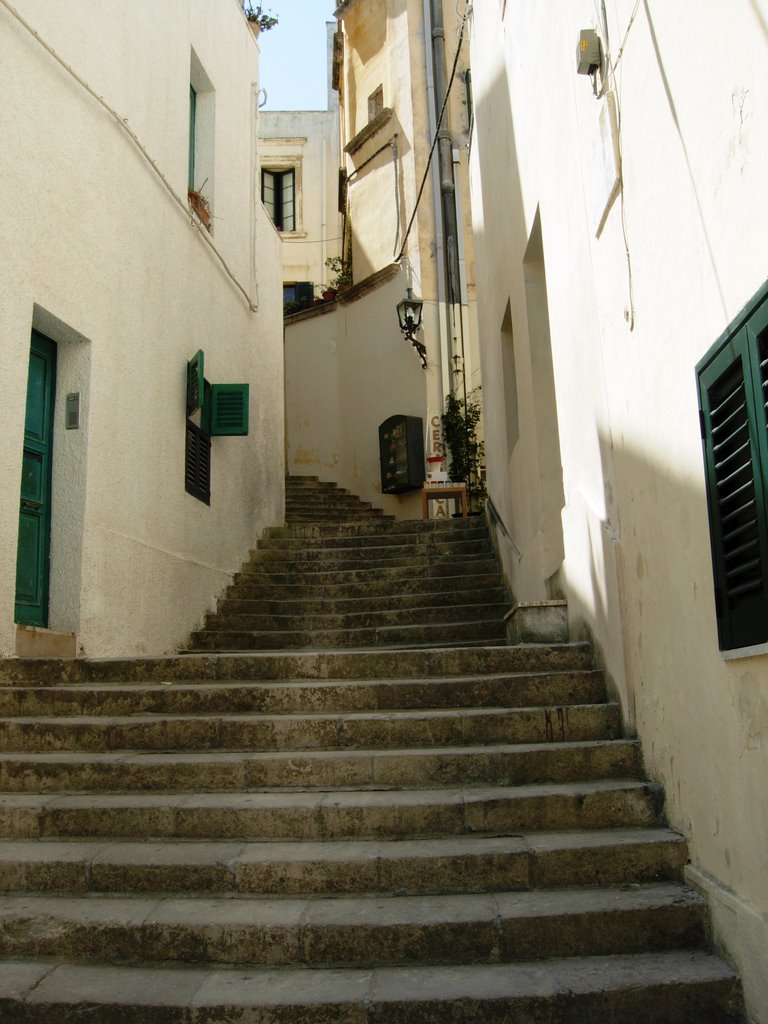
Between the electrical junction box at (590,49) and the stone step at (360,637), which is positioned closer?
the electrical junction box at (590,49)

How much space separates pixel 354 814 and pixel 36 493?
3434mm

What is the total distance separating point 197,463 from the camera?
839cm

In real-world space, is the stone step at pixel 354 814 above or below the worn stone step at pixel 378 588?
below

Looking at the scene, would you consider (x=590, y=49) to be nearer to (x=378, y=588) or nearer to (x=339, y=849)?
(x=339, y=849)

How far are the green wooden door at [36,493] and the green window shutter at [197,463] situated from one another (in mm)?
1910

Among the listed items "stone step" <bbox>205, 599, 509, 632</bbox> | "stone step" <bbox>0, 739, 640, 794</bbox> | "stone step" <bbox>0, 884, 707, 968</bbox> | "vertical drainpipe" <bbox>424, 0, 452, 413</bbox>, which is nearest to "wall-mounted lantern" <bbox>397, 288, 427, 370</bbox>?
"vertical drainpipe" <bbox>424, 0, 452, 413</bbox>

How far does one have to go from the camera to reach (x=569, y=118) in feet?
16.1

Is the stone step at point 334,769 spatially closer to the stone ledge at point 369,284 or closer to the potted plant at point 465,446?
the potted plant at point 465,446

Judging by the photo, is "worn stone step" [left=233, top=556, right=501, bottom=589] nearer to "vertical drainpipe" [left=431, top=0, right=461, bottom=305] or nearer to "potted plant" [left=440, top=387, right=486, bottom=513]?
"potted plant" [left=440, top=387, right=486, bottom=513]

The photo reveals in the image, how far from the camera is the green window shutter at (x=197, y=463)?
818 cm

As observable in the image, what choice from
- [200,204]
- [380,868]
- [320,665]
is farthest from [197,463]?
[380,868]

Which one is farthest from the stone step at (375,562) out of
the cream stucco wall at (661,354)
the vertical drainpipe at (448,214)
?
the vertical drainpipe at (448,214)

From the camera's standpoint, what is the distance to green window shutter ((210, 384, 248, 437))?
8758 millimetres

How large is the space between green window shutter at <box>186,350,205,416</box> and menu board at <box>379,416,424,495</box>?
5613mm
